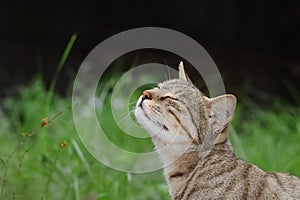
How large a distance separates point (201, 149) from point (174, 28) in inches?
139

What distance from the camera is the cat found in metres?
2.00

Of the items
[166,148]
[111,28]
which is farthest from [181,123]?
[111,28]

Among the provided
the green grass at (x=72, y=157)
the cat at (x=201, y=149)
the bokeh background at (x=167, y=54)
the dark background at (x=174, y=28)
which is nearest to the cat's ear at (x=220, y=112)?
the cat at (x=201, y=149)

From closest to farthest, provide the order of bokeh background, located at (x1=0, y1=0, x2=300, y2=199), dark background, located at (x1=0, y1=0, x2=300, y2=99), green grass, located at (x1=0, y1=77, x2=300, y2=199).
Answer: green grass, located at (x1=0, y1=77, x2=300, y2=199), bokeh background, located at (x1=0, y1=0, x2=300, y2=199), dark background, located at (x1=0, y1=0, x2=300, y2=99)

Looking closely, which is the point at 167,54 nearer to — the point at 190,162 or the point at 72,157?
the point at 72,157

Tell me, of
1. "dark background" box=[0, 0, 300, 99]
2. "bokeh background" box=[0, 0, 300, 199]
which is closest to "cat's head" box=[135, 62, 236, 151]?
"bokeh background" box=[0, 0, 300, 199]

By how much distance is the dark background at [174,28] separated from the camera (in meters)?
5.19

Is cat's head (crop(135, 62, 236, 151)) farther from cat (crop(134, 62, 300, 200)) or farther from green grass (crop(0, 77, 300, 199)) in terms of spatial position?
green grass (crop(0, 77, 300, 199))

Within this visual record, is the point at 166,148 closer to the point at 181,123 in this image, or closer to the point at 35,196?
the point at 181,123

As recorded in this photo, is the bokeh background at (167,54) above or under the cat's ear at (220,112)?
above

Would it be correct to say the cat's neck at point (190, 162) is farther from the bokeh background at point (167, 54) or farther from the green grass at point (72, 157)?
the bokeh background at point (167, 54)

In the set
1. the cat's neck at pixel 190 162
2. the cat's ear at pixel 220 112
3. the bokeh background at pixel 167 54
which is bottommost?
the cat's neck at pixel 190 162

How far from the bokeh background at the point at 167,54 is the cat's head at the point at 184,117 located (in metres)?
1.25

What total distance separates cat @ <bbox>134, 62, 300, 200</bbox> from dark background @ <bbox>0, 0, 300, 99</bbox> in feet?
8.82
